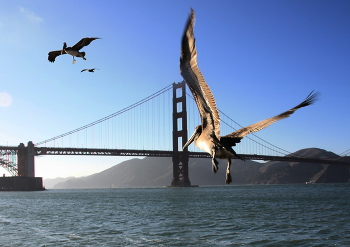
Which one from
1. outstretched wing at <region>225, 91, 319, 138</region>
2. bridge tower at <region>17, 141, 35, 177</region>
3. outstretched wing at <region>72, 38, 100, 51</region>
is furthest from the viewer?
bridge tower at <region>17, 141, 35, 177</region>

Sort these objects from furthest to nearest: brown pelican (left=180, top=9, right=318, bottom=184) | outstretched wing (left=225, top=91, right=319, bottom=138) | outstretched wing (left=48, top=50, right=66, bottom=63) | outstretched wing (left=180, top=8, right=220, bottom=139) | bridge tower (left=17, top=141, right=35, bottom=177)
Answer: bridge tower (left=17, top=141, right=35, bottom=177) < outstretched wing (left=48, top=50, right=66, bottom=63) < outstretched wing (left=225, top=91, right=319, bottom=138) < brown pelican (left=180, top=9, right=318, bottom=184) < outstretched wing (left=180, top=8, right=220, bottom=139)

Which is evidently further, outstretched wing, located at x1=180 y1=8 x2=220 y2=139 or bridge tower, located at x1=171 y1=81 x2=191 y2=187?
bridge tower, located at x1=171 y1=81 x2=191 y2=187

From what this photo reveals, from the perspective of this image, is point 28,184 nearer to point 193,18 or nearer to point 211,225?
point 211,225

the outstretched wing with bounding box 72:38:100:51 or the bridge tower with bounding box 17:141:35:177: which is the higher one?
the outstretched wing with bounding box 72:38:100:51

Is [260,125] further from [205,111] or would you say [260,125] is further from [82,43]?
[82,43]

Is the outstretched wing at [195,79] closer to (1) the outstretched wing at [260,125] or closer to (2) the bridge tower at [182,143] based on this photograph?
(1) the outstretched wing at [260,125]

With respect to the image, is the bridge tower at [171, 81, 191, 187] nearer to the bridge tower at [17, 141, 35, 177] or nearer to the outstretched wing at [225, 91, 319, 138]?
the bridge tower at [17, 141, 35, 177]

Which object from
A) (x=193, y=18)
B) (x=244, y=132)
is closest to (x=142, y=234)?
(x=244, y=132)

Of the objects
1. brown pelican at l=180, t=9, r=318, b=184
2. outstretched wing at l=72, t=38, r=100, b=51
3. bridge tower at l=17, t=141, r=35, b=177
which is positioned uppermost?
outstretched wing at l=72, t=38, r=100, b=51

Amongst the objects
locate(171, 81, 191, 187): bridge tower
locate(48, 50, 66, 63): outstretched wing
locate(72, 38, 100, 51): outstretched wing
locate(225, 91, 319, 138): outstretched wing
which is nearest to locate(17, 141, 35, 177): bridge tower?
locate(171, 81, 191, 187): bridge tower

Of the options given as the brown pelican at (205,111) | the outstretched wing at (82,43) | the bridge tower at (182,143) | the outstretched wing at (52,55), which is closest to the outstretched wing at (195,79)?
the brown pelican at (205,111)
